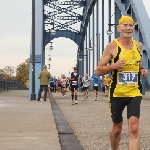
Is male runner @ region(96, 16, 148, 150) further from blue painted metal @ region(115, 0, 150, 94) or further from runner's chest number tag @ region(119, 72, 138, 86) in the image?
blue painted metal @ region(115, 0, 150, 94)

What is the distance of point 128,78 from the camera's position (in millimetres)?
5629

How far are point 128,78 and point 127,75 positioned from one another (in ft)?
0.11

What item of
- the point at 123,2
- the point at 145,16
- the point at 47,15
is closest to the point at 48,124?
the point at 145,16

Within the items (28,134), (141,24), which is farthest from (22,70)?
(28,134)

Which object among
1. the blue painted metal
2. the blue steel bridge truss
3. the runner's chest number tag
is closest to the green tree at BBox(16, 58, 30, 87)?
the blue steel bridge truss

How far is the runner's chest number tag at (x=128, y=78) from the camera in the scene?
5.63 meters

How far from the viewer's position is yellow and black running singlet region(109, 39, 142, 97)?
5637 mm

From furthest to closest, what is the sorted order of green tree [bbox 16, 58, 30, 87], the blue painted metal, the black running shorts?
green tree [bbox 16, 58, 30, 87] < the blue painted metal < the black running shorts

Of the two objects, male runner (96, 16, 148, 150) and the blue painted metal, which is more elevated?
the blue painted metal

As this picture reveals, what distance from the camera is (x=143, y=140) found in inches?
314

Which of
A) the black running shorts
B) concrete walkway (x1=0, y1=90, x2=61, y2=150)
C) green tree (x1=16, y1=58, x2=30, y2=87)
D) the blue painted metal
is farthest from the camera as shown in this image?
green tree (x1=16, y1=58, x2=30, y2=87)

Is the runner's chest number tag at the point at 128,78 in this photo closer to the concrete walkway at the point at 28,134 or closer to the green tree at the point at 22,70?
the concrete walkway at the point at 28,134

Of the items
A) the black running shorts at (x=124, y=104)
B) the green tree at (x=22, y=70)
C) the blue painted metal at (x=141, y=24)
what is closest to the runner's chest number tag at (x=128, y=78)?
the black running shorts at (x=124, y=104)

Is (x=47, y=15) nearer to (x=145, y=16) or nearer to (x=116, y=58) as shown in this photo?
(x=145, y=16)
